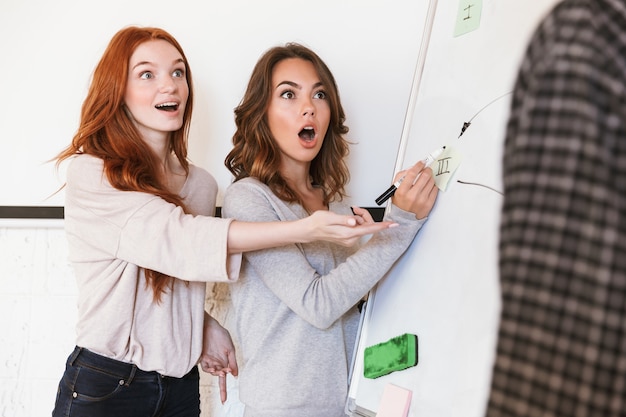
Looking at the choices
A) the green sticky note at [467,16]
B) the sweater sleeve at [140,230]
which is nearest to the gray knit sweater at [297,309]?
the sweater sleeve at [140,230]

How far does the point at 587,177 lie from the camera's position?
1.45ft

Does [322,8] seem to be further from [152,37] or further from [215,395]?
[215,395]

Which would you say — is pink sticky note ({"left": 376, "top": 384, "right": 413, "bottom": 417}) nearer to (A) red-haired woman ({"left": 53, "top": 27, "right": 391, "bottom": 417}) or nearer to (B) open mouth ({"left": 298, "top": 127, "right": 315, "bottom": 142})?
(A) red-haired woman ({"left": 53, "top": 27, "right": 391, "bottom": 417})

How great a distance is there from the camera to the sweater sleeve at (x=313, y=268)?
1.24 meters

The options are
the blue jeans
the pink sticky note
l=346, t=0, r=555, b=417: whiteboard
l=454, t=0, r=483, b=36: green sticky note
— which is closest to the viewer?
l=346, t=0, r=555, b=417: whiteboard

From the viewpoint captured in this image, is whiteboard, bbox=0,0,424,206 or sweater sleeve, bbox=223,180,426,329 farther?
whiteboard, bbox=0,0,424,206

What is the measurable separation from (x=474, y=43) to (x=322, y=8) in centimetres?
74

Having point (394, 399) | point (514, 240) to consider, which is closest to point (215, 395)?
point (394, 399)

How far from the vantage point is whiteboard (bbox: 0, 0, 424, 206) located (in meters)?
1.80

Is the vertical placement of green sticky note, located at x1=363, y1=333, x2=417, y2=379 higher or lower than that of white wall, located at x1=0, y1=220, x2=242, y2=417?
higher

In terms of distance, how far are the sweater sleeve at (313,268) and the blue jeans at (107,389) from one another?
0.34m

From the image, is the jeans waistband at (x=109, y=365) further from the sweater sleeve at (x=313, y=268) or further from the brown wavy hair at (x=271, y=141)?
the brown wavy hair at (x=271, y=141)

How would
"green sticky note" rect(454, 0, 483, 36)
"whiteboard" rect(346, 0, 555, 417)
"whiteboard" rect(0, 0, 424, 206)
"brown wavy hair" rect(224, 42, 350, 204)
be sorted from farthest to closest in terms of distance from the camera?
"whiteboard" rect(0, 0, 424, 206) < "brown wavy hair" rect(224, 42, 350, 204) < "green sticky note" rect(454, 0, 483, 36) < "whiteboard" rect(346, 0, 555, 417)

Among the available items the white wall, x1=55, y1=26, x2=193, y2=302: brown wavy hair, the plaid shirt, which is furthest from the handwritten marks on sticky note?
the white wall
